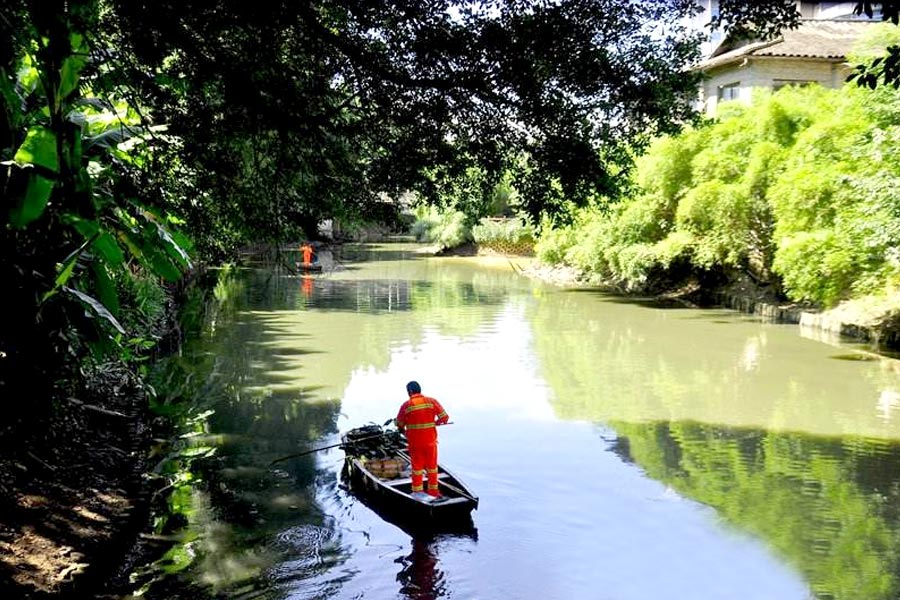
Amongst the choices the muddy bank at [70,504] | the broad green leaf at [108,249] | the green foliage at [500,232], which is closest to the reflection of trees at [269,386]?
the muddy bank at [70,504]

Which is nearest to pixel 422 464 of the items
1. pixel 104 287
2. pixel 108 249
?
pixel 104 287

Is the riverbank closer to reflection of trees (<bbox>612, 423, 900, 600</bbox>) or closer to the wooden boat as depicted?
reflection of trees (<bbox>612, 423, 900, 600</bbox>)

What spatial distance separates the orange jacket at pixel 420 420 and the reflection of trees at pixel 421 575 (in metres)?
1.20

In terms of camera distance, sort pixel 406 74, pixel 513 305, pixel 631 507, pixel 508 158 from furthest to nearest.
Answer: pixel 513 305 → pixel 631 507 → pixel 508 158 → pixel 406 74

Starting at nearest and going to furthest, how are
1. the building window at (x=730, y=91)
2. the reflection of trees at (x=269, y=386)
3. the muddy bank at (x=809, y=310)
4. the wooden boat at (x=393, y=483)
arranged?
the reflection of trees at (x=269, y=386), the wooden boat at (x=393, y=483), the muddy bank at (x=809, y=310), the building window at (x=730, y=91)

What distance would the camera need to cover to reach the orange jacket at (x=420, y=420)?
9750 mm

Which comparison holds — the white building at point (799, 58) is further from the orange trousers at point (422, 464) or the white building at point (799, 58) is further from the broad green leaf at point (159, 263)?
the broad green leaf at point (159, 263)

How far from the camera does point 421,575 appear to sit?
8508 millimetres

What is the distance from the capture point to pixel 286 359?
66.5ft

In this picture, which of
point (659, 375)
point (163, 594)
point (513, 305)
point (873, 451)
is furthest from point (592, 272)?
point (163, 594)

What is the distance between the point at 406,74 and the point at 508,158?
3.47 feet

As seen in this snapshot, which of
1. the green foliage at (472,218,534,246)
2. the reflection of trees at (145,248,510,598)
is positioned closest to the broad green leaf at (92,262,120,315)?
the reflection of trees at (145,248,510,598)

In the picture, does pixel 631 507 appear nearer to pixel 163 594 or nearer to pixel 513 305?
pixel 163 594

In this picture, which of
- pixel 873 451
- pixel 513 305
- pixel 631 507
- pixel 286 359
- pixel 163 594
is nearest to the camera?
pixel 163 594
